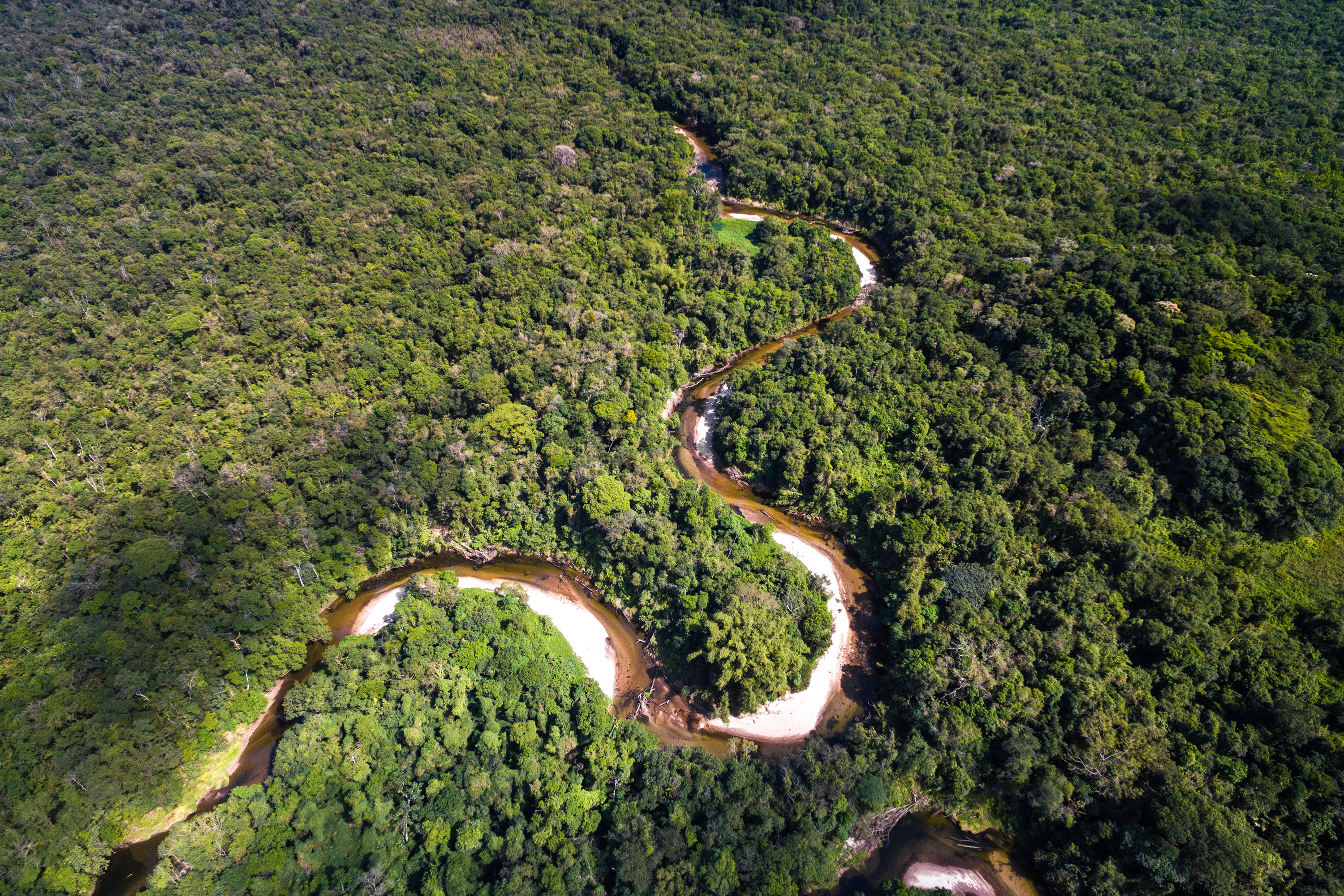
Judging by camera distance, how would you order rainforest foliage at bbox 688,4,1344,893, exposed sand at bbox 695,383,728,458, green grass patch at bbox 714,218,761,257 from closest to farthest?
rainforest foliage at bbox 688,4,1344,893
exposed sand at bbox 695,383,728,458
green grass patch at bbox 714,218,761,257

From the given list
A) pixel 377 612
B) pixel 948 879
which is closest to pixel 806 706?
pixel 948 879

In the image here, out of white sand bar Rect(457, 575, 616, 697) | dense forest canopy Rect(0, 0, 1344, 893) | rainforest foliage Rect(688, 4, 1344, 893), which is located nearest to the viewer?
dense forest canopy Rect(0, 0, 1344, 893)

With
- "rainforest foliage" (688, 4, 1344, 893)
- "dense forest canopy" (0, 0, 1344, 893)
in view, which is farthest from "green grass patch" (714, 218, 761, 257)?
"rainforest foliage" (688, 4, 1344, 893)

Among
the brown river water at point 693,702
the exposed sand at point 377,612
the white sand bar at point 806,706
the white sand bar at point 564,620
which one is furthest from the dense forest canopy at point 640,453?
the exposed sand at point 377,612

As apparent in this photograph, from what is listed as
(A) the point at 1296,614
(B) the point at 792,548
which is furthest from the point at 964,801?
(A) the point at 1296,614

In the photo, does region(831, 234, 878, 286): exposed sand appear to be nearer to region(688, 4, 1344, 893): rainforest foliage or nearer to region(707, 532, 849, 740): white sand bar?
region(688, 4, 1344, 893): rainforest foliage

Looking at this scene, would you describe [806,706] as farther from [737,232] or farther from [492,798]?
[737,232]

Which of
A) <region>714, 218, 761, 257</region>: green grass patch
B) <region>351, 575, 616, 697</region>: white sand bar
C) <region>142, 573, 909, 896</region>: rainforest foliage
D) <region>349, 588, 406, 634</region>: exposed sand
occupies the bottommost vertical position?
<region>349, 588, 406, 634</region>: exposed sand
